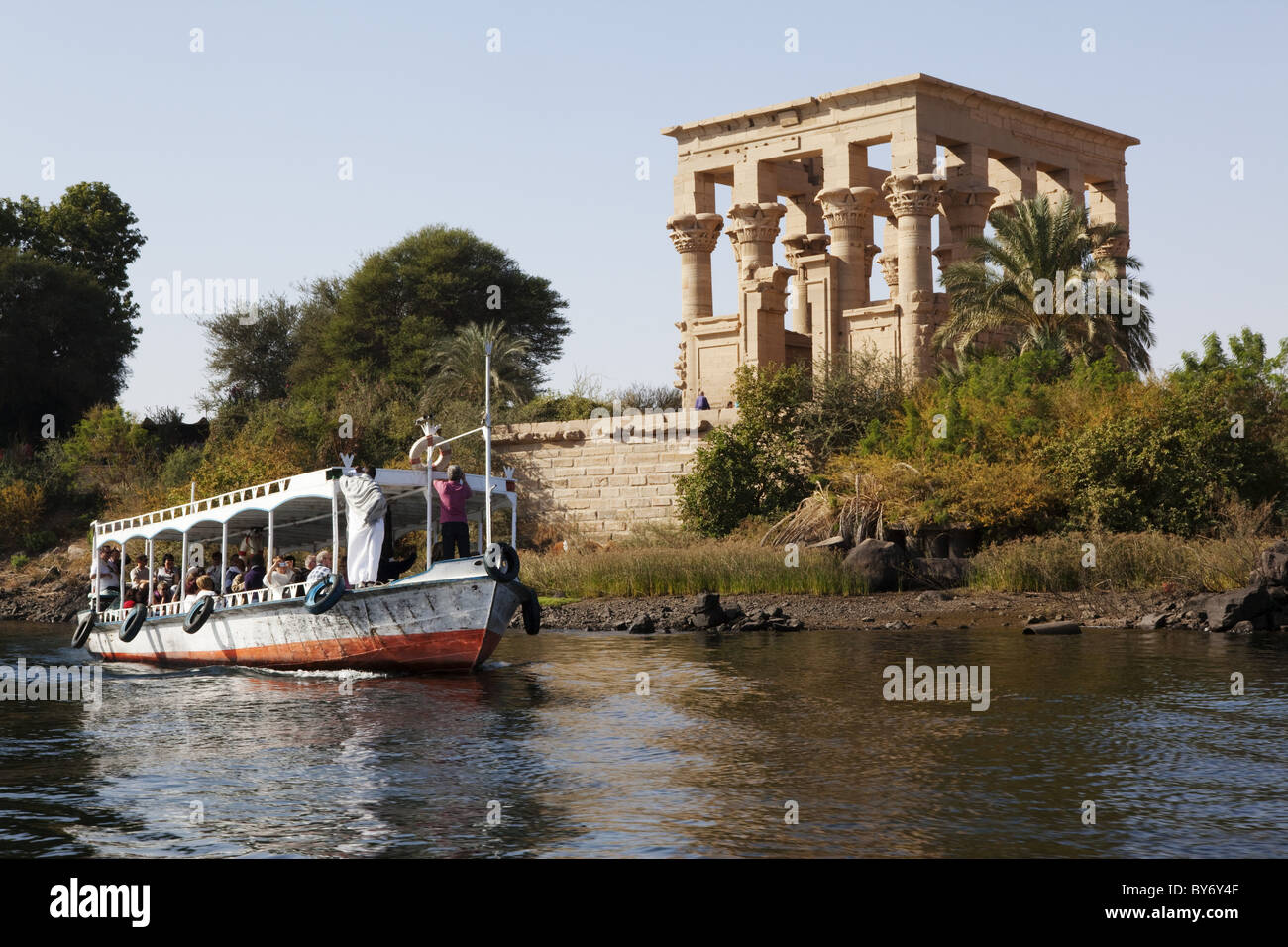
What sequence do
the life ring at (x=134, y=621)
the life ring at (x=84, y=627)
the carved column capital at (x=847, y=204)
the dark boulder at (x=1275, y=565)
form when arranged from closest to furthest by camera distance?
the life ring at (x=134, y=621) → the dark boulder at (x=1275, y=565) → the life ring at (x=84, y=627) → the carved column capital at (x=847, y=204)

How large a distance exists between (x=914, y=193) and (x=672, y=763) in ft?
110

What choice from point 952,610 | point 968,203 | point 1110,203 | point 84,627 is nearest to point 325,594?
point 84,627

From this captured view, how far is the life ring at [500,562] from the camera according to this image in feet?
67.5

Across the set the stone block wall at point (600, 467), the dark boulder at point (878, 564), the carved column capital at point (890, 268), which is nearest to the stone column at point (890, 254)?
the carved column capital at point (890, 268)

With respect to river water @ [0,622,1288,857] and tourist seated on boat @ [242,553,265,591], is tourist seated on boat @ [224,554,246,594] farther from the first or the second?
river water @ [0,622,1288,857]

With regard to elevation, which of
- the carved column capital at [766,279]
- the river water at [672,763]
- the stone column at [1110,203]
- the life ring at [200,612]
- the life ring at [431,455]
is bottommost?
the river water at [672,763]

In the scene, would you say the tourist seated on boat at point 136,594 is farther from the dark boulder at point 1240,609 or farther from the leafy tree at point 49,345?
the leafy tree at point 49,345

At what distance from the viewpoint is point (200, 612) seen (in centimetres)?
2477

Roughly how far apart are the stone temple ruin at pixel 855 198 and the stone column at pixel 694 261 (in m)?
0.05

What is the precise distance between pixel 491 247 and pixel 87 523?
81.0 feet

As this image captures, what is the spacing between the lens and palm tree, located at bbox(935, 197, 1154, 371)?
3991 cm

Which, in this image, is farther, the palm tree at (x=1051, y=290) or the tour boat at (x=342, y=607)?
the palm tree at (x=1051, y=290)
